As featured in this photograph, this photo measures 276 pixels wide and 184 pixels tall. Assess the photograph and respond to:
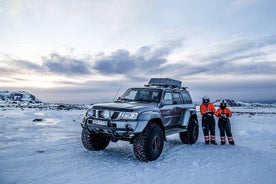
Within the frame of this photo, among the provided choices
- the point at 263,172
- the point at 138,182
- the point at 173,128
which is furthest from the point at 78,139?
the point at 263,172

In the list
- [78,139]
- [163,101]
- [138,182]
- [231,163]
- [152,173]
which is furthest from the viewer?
[78,139]

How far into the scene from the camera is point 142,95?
26.5 feet

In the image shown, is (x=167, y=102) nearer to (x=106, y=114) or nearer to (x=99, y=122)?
(x=106, y=114)

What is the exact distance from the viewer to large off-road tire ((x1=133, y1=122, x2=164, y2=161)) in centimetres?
618

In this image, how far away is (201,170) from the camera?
18.3 feet

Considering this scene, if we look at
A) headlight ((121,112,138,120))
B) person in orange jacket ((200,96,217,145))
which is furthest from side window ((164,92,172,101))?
person in orange jacket ((200,96,217,145))

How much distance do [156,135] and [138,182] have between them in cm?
199

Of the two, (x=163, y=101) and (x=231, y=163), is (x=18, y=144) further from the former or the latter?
(x=231, y=163)

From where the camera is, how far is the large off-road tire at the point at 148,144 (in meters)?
6.18

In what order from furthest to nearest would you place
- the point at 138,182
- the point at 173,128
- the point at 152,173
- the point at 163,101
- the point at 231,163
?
the point at 173,128
the point at 163,101
the point at 231,163
the point at 152,173
the point at 138,182

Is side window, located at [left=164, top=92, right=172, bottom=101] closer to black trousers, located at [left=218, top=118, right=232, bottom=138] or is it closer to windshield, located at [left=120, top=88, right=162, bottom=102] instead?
windshield, located at [left=120, top=88, right=162, bottom=102]

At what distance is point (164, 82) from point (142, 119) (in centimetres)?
280

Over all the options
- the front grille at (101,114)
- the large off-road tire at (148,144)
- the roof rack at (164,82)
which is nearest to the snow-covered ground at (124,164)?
the large off-road tire at (148,144)

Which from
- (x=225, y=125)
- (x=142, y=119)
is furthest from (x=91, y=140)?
(x=225, y=125)
